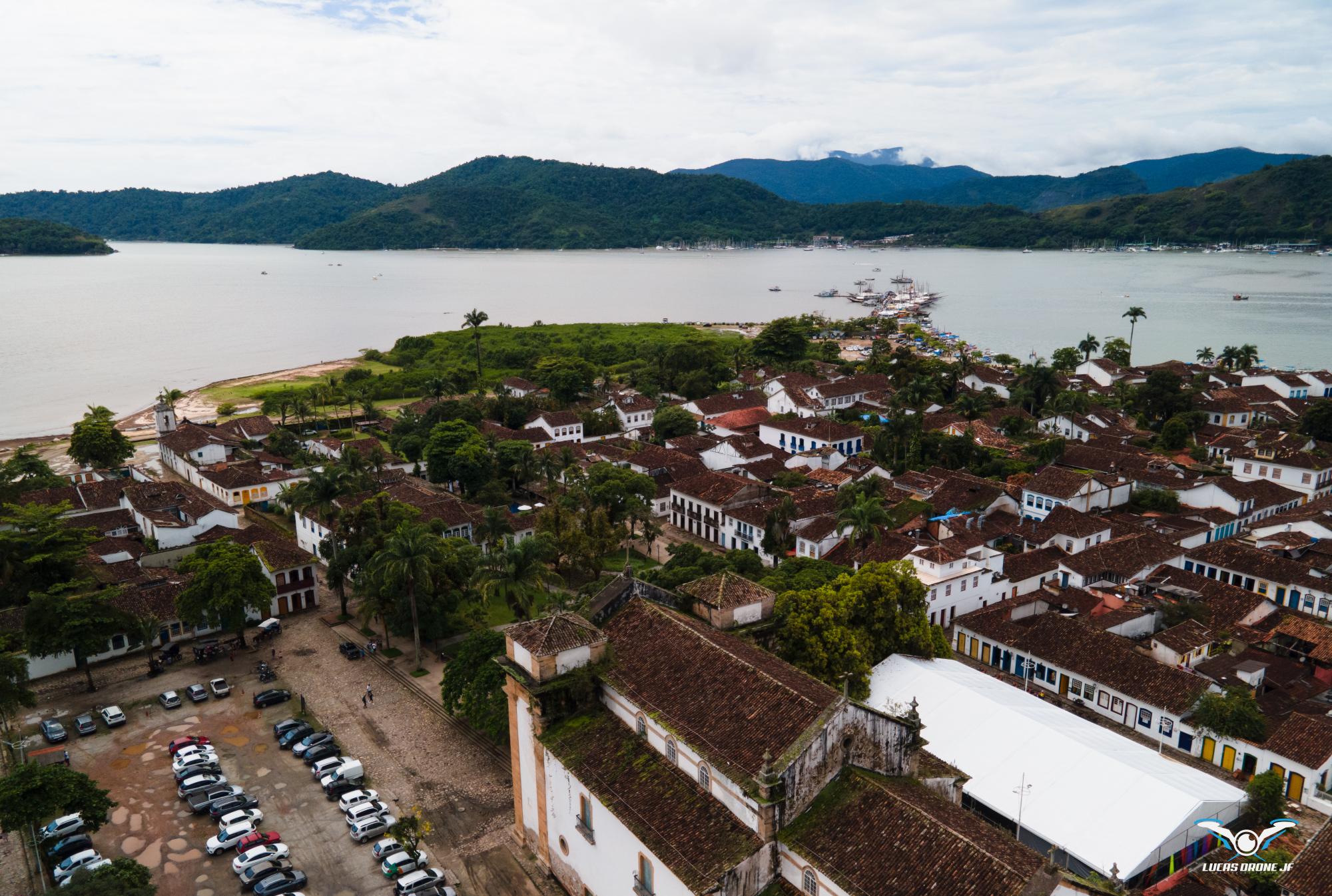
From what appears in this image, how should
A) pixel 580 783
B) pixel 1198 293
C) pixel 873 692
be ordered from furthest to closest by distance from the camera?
pixel 1198 293, pixel 873 692, pixel 580 783

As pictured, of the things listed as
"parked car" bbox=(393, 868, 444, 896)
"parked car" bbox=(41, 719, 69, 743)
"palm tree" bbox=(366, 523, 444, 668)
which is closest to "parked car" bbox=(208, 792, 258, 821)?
"parked car" bbox=(393, 868, 444, 896)

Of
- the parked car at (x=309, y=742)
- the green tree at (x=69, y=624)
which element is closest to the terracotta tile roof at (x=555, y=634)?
the parked car at (x=309, y=742)

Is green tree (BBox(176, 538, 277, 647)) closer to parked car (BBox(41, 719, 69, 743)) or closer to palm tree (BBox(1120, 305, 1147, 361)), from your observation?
parked car (BBox(41, 719, 69, 743))

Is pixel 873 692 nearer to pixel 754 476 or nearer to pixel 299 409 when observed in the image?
pixel 754 476

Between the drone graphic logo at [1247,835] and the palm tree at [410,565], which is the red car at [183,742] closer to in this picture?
the palm tree at [410,565]

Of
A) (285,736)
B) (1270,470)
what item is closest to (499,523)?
(285,736)
